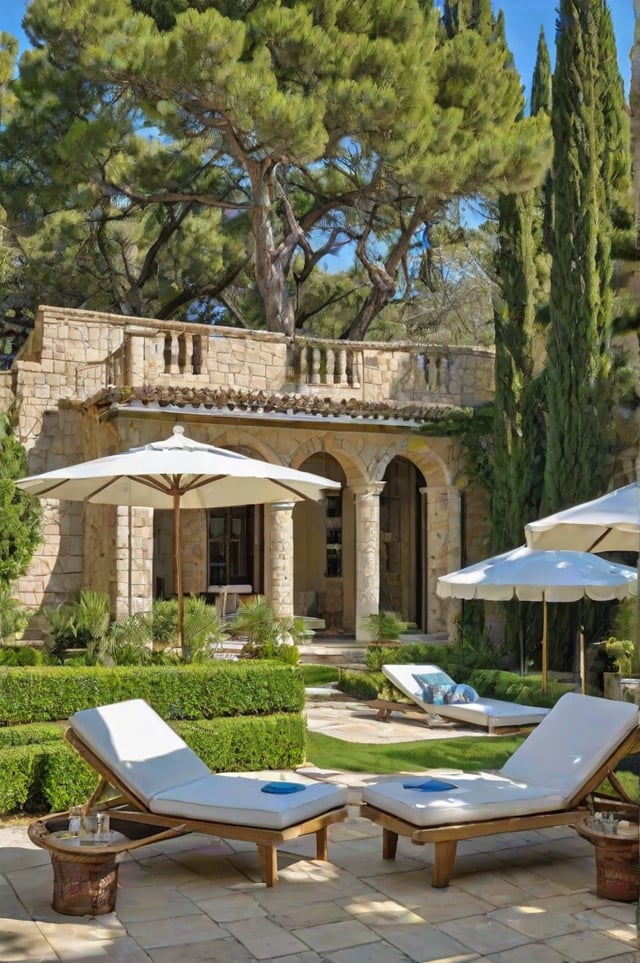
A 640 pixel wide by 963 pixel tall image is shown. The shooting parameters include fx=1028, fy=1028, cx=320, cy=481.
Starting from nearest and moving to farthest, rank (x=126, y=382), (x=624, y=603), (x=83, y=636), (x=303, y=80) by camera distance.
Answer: (x=83, y=636) → (x=624, y=603) → (x=126, y=382) → (x=303, y=80)

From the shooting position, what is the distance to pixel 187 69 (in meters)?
18.3

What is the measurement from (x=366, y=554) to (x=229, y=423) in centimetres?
337

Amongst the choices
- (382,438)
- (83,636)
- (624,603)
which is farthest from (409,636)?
(83,636)

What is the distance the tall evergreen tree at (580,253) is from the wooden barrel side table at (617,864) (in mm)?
11113

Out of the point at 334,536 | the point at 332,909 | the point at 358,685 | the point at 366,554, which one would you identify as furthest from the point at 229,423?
the point at 332,909

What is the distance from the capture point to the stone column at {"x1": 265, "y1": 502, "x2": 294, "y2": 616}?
675 inches

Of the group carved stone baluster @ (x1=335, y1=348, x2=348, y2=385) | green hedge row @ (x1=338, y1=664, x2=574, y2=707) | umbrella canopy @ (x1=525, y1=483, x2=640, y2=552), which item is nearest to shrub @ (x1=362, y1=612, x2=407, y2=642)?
green hedge row @ (x1=338, y1=664, x2=574, y2=707)

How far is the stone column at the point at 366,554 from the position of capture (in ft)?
58.4

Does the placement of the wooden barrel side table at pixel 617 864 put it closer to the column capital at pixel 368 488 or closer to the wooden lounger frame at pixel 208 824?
the wooden lounger frame at pixel 208 824

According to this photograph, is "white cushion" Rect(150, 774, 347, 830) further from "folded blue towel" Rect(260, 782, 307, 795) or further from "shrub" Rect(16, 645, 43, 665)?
A: "shrub" Rect(16, 645, 43, 665)

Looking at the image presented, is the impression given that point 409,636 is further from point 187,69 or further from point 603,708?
point 603,708

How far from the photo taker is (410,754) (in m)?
9.78

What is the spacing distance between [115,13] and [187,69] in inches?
72.0

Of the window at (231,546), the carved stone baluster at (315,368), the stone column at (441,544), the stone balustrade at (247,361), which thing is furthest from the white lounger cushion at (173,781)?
A: the window at (231,546)
